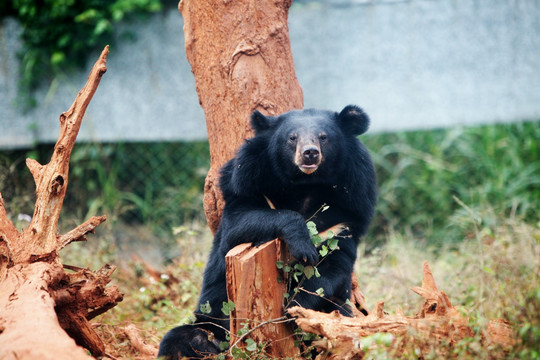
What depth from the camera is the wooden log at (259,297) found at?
311 cm

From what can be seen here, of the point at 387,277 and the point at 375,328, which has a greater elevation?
the point at 375,328

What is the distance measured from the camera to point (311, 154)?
3.66 metres

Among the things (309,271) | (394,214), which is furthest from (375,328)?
(394,214)

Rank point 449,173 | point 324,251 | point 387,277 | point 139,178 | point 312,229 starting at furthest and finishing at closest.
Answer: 1. point 139,178
2. point 449,173
3. point 387,277
4. point 312,229
5. point 324,251

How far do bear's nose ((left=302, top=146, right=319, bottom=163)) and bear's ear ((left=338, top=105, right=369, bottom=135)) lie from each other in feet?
1.55

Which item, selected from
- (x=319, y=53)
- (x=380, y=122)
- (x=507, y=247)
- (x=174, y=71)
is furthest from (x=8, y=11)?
(x=507, y=247)

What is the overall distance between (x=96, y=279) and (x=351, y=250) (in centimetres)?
151

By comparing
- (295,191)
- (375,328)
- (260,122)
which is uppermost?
(260,122)

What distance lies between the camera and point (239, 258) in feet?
10.2

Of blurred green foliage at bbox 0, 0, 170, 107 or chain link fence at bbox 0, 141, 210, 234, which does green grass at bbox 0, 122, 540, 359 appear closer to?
chain link fence at bbox 0, 141, 210, 234

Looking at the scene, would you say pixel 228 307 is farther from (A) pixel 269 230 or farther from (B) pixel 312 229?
(B) pixel 312 229

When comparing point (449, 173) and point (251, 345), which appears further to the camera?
point (449, 173)

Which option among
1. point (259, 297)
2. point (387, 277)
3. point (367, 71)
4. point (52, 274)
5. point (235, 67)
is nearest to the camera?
point (52, 274)

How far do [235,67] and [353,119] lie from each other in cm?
93
